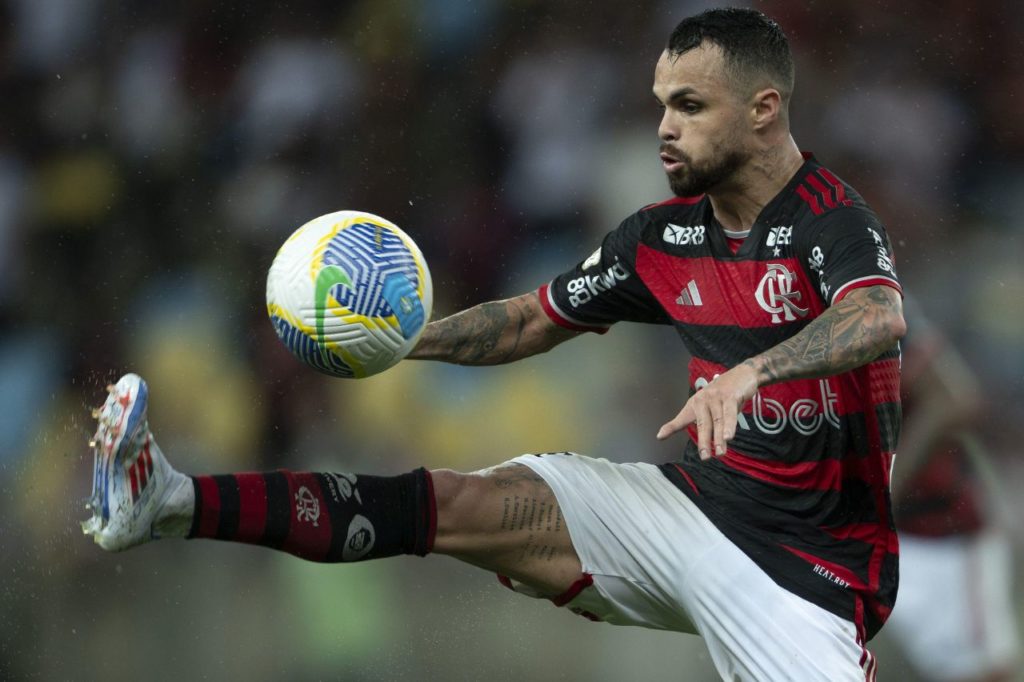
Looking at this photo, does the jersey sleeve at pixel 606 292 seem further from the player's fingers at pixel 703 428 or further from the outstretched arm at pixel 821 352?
the player's fingers at pixel 703 428

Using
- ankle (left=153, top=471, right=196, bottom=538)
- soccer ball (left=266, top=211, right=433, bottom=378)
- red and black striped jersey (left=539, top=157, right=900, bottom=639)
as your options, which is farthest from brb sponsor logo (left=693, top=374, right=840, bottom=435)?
ankle (left=153, top=471, right=196, bottom=538)

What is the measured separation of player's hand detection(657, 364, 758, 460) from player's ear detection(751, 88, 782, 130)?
0.97m

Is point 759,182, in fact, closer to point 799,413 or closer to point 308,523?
point 799,413

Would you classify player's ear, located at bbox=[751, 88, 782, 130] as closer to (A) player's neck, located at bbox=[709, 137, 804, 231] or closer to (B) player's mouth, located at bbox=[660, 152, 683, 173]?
(A) player's neck, located at bbox=[709, 137, 804, 231]

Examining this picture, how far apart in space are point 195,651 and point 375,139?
7.45ft

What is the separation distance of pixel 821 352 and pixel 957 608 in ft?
8.32

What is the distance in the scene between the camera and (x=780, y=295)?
3.24 m

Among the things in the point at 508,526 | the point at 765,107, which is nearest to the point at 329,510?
the point at 508,526

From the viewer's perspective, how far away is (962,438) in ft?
16.2

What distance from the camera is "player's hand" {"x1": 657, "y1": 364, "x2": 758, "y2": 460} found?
246cm

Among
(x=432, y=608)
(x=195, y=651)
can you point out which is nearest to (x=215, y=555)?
(x=195, y=651)

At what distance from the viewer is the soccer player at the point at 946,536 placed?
15.8ft

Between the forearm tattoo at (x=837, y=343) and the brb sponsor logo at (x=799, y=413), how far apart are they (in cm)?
48

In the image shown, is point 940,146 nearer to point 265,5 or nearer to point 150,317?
point 265,5
